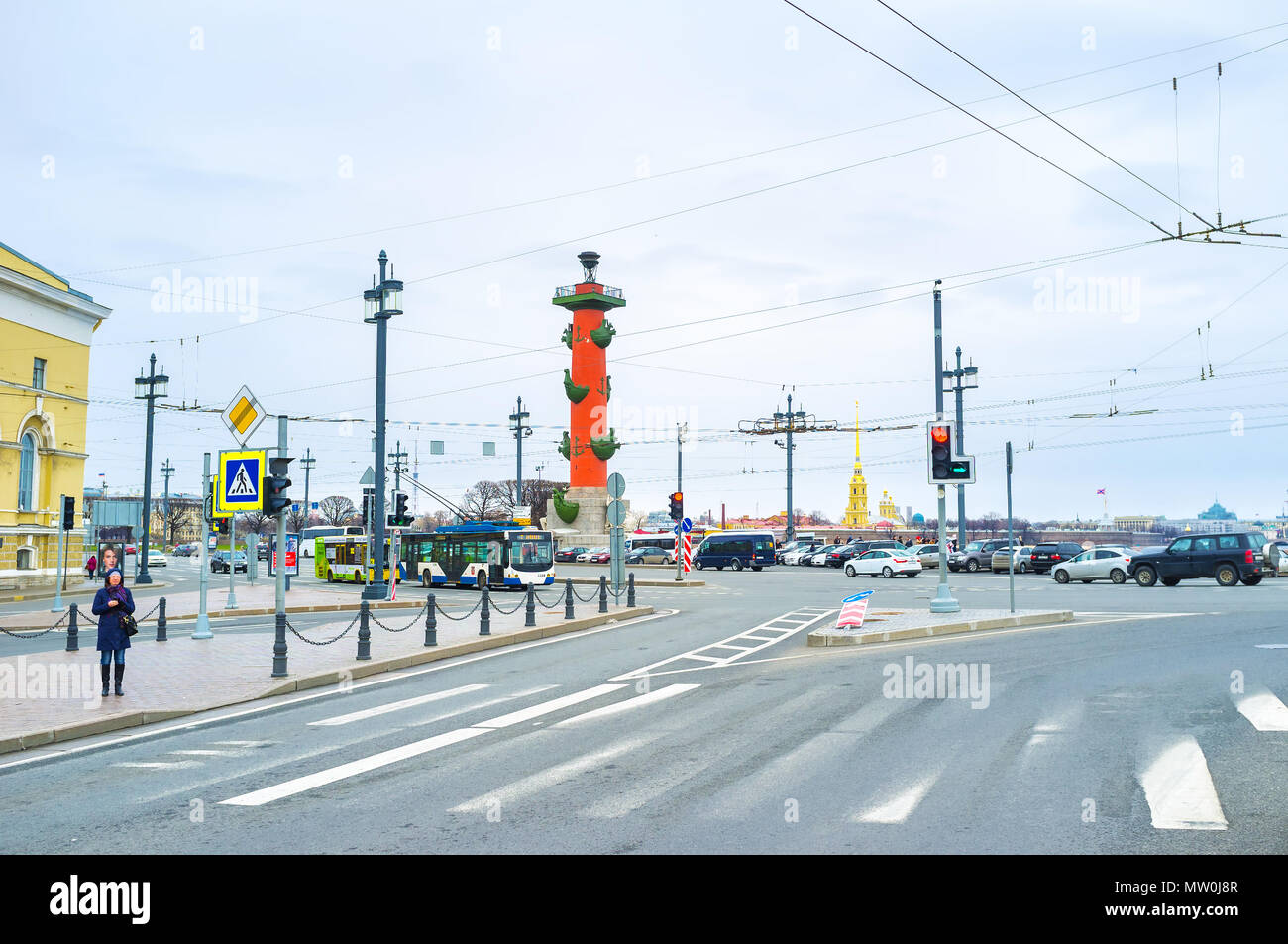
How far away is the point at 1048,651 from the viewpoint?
16.5m

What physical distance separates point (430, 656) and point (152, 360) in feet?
103

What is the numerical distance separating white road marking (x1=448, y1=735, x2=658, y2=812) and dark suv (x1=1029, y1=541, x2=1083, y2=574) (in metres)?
43.7

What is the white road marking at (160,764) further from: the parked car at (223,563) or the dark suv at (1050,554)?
the parked car at (223,563)

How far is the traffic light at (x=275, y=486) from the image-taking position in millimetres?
16672

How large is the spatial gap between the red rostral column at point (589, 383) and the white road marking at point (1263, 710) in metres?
64.3

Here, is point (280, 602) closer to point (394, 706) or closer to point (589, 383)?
point (394, 706)

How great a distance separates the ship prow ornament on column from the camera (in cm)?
7531

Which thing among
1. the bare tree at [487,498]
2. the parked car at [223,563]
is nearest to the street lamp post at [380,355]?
the parked car at [223,563]

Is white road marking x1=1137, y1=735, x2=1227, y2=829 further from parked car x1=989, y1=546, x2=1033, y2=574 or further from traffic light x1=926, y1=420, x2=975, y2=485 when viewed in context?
parked car x1=989, y1=546, x2=1033, y2=574

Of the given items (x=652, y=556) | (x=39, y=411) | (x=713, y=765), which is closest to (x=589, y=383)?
(x=652, y=556)

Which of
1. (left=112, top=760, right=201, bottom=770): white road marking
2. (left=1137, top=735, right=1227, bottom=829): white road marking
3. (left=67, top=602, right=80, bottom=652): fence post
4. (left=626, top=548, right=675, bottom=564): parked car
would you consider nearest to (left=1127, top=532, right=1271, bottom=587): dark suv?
(left=1137, top=735, right=1227, bottom=829): white road marking
